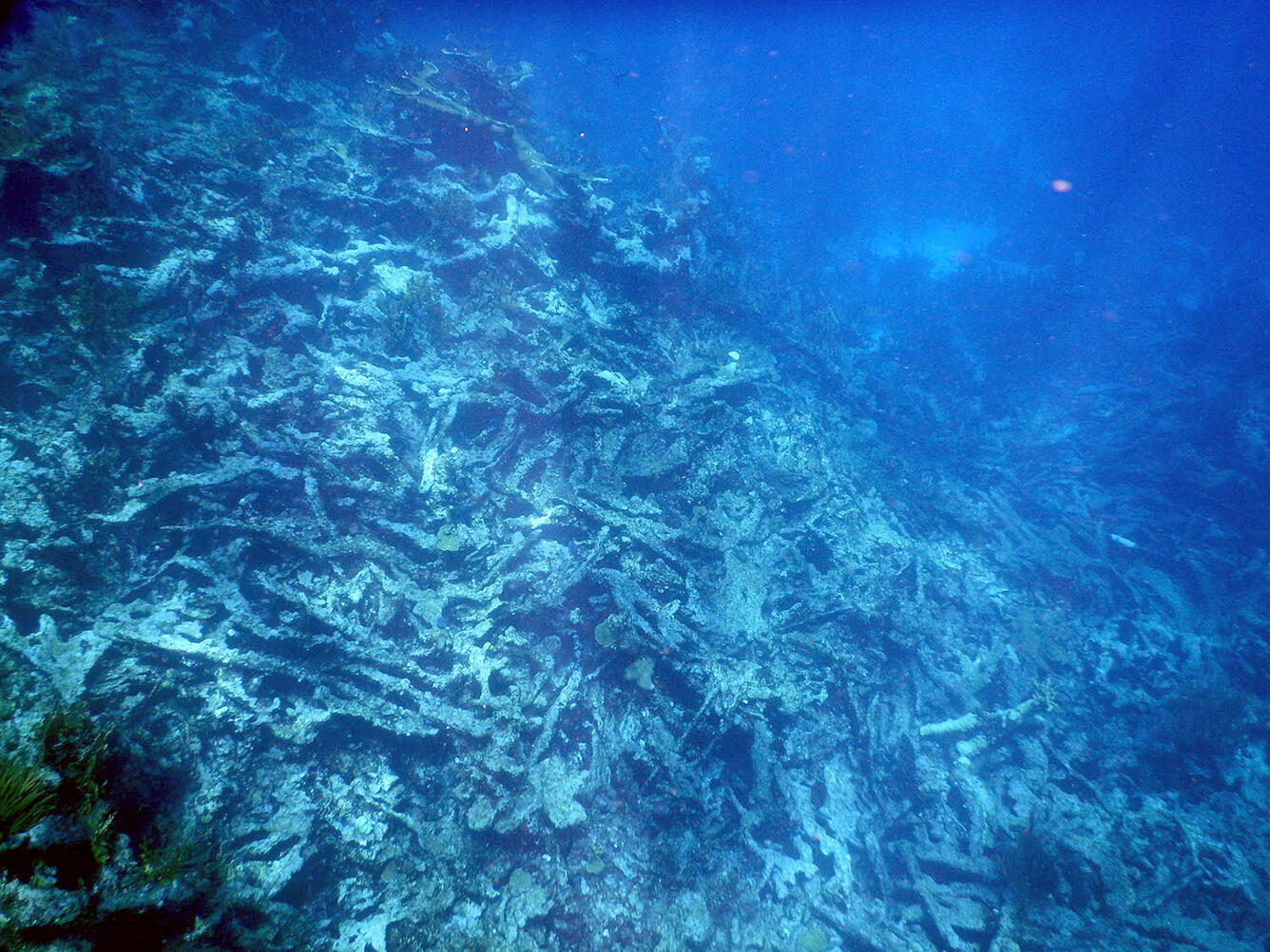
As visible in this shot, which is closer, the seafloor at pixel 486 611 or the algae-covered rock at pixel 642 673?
the seafloor at pixel 486 611

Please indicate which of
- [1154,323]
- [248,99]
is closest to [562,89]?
[248,99]

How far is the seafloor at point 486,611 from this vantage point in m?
4.09

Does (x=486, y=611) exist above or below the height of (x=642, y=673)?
above

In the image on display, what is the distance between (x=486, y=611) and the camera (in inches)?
227

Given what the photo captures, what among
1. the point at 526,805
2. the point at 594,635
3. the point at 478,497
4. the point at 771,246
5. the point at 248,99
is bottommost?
the point at 526,805

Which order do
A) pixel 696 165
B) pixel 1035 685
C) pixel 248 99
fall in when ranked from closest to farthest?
1. pixel 1035 685
2. pixel 248 99
3. pixel 696 165

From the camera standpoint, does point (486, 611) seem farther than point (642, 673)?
No

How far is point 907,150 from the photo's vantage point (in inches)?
1096

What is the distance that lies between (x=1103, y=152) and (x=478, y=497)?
42.7 meters

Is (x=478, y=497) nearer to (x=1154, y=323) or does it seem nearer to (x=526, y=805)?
(x=526, y=805)

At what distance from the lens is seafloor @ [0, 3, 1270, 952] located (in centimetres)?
409

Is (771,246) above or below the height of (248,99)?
below

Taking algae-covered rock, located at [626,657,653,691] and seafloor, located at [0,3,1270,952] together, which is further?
algae-covered rock, located at [626,657,653,691]

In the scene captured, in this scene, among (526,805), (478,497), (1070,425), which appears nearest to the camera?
(526,805)
